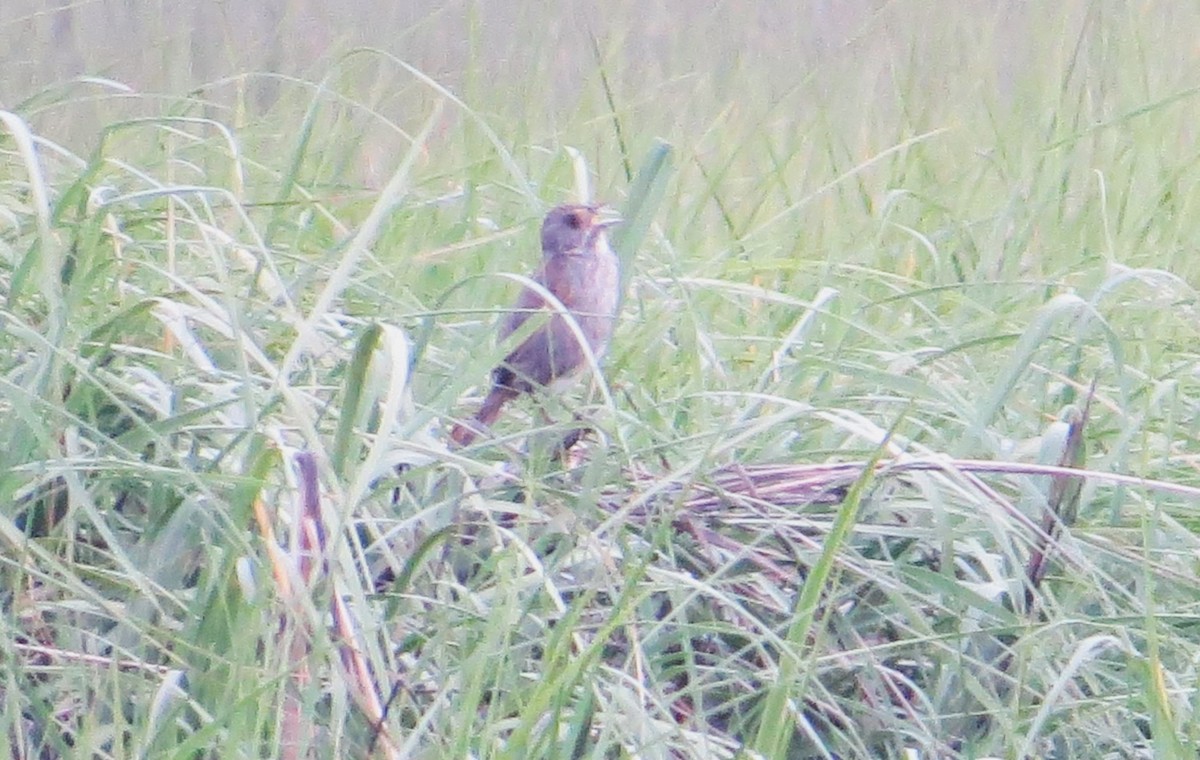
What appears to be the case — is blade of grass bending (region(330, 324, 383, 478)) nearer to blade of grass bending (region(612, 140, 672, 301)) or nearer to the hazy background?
blade of grass bending (region(612, 140, 672, 301))

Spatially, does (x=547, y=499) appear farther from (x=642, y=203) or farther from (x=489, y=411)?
(x=642, y=203)

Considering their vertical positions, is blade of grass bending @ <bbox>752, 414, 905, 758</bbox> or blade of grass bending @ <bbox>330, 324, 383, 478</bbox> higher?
blade of grass bending @ <bbox>330, 324, 383, 478</bbox>

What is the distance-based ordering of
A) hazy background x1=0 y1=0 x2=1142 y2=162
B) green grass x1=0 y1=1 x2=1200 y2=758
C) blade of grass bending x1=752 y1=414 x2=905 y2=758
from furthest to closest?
hazy background x1=0 y1=0 x2=1142 y2=162, green grass x1=0 y1=1 x2=1200 y2=758, blade of grass bending x1=752 y1=414 x2=905 y2=758

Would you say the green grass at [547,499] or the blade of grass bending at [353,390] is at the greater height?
the blade of grass bending at [353,390]

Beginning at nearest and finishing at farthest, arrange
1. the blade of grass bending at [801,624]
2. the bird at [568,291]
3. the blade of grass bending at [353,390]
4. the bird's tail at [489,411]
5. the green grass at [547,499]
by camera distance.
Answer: the blade of grass bending at [801,624], the green grass at [547,499], the blade of grass bending at [353,390], the bird's tail at [489,411], the bird at [568,291]

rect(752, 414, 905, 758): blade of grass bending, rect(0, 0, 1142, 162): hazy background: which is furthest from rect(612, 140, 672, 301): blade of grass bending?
rect(0, 0, 1142, 162): hazy background

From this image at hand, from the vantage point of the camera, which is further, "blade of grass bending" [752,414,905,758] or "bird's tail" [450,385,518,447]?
"bird's tail" [450,385,518,447]

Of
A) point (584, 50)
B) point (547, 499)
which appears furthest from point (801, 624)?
point (584, 50)

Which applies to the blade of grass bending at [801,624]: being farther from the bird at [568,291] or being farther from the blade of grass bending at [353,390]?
the bird at [568,291]

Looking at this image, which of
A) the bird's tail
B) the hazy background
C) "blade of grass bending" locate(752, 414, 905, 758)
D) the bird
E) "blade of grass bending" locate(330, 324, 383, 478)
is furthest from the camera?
the hazy background

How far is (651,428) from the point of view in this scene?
2508 millimetres

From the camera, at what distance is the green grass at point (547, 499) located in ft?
6.60

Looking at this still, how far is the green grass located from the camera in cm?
201

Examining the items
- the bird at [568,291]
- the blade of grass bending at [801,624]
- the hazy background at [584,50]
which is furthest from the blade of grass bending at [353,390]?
the hazy background at [584,50]
